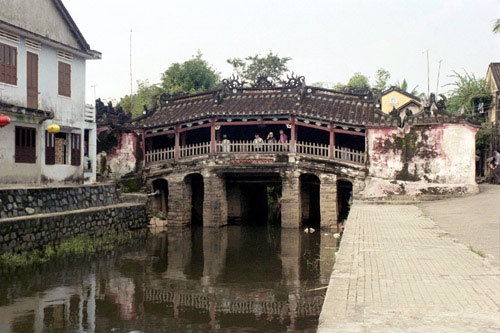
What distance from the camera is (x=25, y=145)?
62.1ft

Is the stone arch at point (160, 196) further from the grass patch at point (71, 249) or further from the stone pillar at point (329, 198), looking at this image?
the stone pillar at point (329, 198)

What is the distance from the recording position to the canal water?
9.59m

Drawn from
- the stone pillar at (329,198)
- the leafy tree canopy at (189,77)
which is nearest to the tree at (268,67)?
the leafy tree canopy at (189,77)

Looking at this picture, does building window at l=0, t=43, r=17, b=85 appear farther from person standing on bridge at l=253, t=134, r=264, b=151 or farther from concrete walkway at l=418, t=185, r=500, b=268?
concrete walkway at l=418, t=185, r=500, b=268

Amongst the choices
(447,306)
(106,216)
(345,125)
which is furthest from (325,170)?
(447,306)

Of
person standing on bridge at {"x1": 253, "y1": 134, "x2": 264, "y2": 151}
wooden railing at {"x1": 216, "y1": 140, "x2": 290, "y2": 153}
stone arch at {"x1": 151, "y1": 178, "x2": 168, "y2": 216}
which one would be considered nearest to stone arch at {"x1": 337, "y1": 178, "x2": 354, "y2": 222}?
wooden railing at {"x1": 216, "y1": 140, "x2": 290, "y2": 153}

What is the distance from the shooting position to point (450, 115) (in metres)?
21.9

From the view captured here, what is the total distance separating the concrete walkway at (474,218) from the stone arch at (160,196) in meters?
12.5

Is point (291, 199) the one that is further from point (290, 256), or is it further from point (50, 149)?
→ point (50, 149)

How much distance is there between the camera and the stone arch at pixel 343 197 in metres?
24.8

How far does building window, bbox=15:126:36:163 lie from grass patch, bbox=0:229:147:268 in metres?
3.60

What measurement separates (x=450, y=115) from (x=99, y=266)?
48.5 ft

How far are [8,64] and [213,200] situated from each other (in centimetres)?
1036

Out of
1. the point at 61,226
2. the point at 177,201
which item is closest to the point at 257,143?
the point at 177,201
